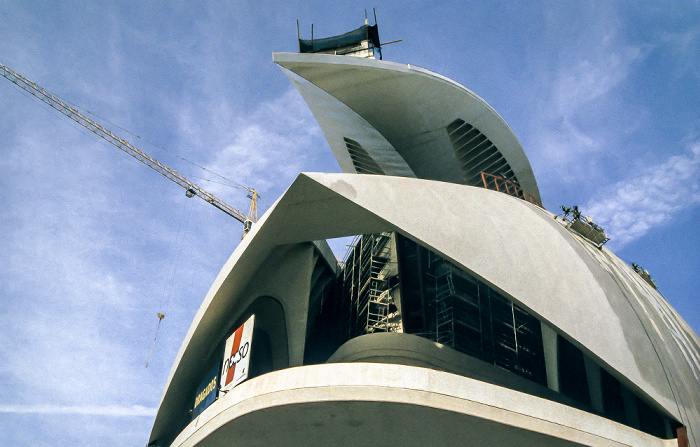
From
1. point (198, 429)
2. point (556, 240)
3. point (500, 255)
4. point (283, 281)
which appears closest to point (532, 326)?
point (556, 240)

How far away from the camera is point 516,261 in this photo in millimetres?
12805

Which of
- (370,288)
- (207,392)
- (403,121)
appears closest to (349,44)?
(403,121)

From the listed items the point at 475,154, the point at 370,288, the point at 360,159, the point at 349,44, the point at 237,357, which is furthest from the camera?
the point at 349,44

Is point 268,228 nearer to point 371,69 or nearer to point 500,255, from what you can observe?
point 500,255

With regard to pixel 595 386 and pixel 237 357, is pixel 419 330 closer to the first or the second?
pixel 595 386

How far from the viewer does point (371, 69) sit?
2386cm

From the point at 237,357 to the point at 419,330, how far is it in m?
6.32

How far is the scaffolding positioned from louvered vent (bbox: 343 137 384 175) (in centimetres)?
362

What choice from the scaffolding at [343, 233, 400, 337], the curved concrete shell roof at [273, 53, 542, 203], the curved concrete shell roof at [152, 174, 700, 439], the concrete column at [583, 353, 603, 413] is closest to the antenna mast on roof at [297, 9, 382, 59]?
the curved concrete shell roof at [273, 53, 542, 203]

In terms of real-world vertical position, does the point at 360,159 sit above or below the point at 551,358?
above

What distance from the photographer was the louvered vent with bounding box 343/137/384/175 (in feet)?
84.1

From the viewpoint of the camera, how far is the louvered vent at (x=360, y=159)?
1009 inches

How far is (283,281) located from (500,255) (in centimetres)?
796

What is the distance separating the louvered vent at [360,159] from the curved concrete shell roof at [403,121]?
0.05 meters
